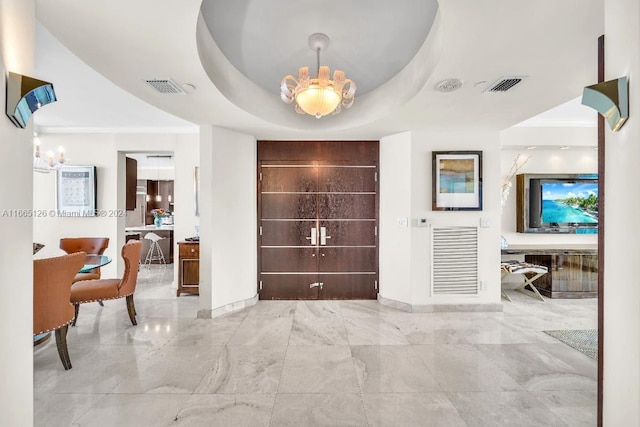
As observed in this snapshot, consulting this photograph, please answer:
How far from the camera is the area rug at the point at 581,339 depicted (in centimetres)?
307

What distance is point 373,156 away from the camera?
15.4 feet

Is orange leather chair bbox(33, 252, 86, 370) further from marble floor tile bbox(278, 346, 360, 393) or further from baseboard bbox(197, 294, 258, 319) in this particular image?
marble floor tile bbox(278, 346, 360, 393)

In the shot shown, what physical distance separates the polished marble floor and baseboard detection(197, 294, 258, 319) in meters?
0.12

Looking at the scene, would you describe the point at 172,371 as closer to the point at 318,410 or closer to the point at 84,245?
the point at 318,410

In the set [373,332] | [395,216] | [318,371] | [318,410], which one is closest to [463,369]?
[373,332]

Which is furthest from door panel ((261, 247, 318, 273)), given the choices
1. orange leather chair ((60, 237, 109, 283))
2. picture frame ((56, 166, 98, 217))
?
picture frame ((56, 166, 98, 217))

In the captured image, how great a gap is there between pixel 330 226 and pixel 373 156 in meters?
1.30

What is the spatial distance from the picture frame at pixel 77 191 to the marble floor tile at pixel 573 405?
655cm

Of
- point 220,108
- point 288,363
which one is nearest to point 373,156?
point 220,108

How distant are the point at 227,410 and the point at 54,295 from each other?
187 centimetres

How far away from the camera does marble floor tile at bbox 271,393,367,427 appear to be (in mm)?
2049

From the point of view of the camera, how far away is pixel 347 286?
187 inches

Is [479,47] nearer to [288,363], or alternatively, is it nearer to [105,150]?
[288,363]

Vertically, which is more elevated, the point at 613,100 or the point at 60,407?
the point at 613,100
